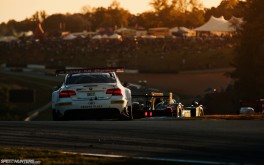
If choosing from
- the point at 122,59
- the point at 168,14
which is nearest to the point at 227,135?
the point at 122,59

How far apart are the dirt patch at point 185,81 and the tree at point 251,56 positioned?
365cm

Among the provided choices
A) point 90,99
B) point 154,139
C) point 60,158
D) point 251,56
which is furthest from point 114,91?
point 251,56

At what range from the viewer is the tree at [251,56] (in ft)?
189

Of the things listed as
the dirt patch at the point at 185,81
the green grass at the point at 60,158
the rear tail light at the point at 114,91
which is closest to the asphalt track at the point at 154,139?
the green grass at the point at 60,158

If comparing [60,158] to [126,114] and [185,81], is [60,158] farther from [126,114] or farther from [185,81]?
[185,81]

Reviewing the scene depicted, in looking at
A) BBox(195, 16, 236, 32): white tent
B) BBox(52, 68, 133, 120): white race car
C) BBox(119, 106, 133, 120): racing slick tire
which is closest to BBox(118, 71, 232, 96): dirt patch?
BBox(195, 16, 236, 32): white tent

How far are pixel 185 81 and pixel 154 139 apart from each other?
5775cm

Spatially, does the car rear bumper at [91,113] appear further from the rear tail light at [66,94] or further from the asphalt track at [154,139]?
the asphalt track at [154,139]

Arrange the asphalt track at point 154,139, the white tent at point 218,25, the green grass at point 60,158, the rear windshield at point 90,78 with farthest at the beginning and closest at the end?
the white tent at point 218,25 → the rear windshield at point 90,78 → the asphalt track at point 154,139 → the green grass at point 60,158

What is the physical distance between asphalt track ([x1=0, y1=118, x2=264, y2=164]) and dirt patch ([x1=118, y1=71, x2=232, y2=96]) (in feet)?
155

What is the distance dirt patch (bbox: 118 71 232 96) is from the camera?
64375 mm

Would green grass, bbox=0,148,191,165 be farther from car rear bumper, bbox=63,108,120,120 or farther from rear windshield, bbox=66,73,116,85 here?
rear windshield, bbox=66,73,116,85

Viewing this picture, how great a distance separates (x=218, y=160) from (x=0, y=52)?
101725 millimetres

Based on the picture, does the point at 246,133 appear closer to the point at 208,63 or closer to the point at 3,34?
the point at 208,63
